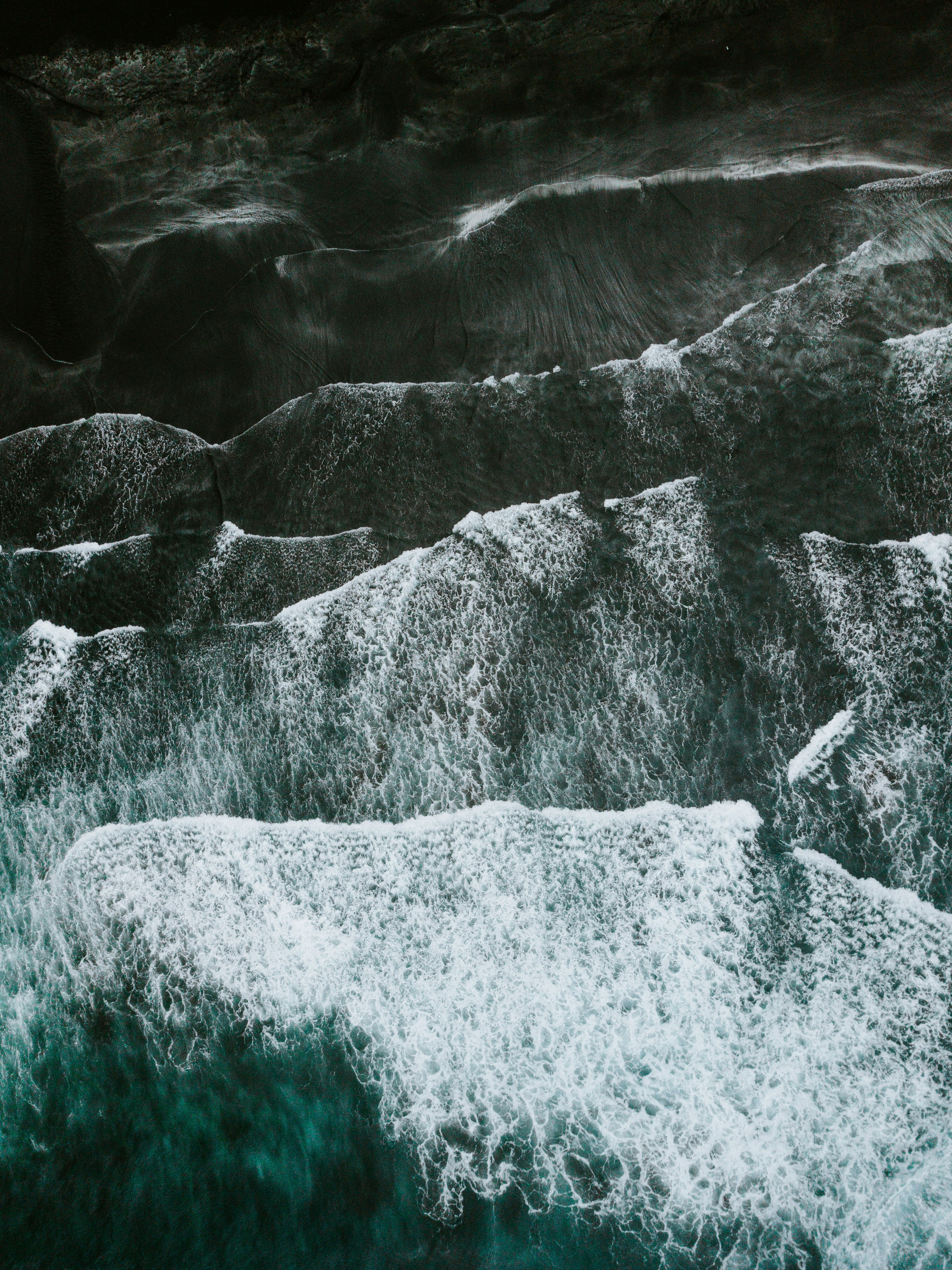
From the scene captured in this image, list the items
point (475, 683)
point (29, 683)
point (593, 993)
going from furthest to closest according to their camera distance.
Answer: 1. point (29, 683)
2. point (475, 683)
3. point (593, 993)

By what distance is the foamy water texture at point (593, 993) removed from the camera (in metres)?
0.91

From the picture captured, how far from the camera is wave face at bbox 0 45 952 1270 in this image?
3.14ft

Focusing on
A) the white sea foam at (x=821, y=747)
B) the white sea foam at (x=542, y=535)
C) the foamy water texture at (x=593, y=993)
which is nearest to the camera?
the foamy water texture at (x=593, y=993)

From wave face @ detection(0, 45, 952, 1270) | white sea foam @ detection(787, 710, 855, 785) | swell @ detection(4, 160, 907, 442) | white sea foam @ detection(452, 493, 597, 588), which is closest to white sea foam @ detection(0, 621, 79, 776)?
wave face @ detection(0, 45, 952, 1270)

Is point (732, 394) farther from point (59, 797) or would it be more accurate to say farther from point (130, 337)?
point (59, 797)

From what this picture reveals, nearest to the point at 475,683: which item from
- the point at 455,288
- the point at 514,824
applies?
the point at 514,824

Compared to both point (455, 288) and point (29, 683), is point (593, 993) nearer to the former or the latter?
point (29, 683)

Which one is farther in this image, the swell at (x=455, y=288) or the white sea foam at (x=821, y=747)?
the swell at (x=455, y=288)

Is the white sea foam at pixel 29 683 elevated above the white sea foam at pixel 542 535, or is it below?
below

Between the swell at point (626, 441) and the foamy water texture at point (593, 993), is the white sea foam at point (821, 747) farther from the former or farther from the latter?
the swell at point (626, 441)

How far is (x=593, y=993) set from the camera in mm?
994

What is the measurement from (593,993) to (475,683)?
44 cm

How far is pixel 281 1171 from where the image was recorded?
1009 millimetres

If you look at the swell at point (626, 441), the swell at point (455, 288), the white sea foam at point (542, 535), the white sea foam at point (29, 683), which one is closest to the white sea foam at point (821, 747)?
the swell at point (626, 441)
